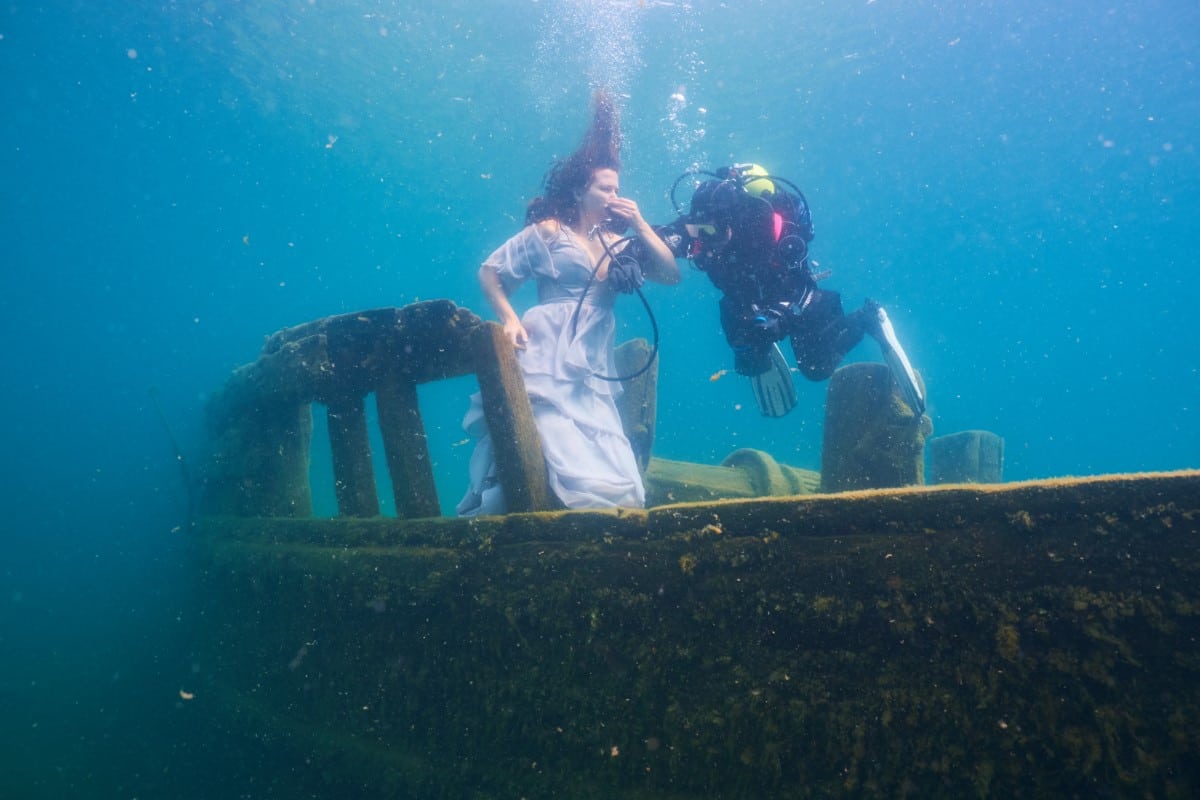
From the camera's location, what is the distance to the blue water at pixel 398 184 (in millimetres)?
16531

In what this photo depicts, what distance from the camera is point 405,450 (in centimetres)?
343

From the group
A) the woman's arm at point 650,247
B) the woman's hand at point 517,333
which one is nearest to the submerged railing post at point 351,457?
the woman's hand at point 517,333

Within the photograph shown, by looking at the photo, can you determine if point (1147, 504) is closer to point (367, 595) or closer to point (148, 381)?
point (367, 595)

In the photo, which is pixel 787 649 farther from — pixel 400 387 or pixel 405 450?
pixel 400 387

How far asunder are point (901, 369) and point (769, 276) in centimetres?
132

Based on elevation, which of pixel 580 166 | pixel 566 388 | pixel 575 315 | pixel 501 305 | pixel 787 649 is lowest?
pixel 787 649

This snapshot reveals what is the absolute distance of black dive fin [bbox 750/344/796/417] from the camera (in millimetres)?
5234

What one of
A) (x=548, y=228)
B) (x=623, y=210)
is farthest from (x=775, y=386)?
(x=548, y=228)

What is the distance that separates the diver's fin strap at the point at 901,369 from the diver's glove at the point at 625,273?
A: 207 centimetres

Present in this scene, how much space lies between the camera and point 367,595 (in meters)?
2.90

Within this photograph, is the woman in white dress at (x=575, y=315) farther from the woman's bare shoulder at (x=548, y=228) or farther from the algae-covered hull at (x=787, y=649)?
the algae-covered hull at (x=787, y=649)

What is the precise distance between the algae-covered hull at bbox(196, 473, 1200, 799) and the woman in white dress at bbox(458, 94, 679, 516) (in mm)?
946

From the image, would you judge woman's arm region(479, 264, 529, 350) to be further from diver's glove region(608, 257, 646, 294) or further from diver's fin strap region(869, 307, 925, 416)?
diver's fin strap region(869, 307, 925, 416)

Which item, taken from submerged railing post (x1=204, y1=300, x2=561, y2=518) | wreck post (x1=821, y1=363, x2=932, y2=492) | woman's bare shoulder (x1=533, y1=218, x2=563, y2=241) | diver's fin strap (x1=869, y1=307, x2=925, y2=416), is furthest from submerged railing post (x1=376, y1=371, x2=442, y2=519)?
diver's fin strap (x1=869, y1=307, x2=925, y2=416)
